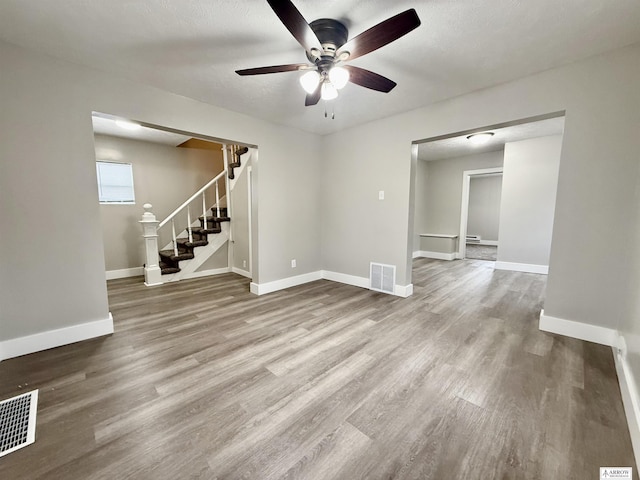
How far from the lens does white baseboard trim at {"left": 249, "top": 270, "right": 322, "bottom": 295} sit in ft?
11.9

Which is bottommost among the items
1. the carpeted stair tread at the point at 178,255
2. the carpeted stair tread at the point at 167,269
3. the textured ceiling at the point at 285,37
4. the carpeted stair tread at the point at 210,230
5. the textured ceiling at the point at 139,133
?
the carpeted stair tread at the point at 167,269

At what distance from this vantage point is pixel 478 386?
1718 mm

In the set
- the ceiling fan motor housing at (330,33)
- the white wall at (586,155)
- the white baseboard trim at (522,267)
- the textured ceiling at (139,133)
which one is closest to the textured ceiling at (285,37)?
the ceiling fan motor housing at (330,33)

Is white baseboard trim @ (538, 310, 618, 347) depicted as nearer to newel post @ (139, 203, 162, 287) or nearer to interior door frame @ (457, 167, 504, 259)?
interior door frame @ (457, 167, 504, 259)

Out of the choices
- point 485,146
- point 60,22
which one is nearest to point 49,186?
point 60,22

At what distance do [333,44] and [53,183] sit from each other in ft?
8.22

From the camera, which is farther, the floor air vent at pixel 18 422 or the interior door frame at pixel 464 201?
the interior door frame at pixel 464 201

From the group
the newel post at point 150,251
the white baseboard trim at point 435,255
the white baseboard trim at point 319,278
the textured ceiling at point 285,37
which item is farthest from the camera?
the white baseboard trim at point 435,255

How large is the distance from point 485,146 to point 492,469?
5.66 meters

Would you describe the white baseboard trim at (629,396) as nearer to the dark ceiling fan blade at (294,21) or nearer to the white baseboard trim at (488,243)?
the dark ceiling fan blade at (294,21)

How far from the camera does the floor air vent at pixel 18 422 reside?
4.20 feet

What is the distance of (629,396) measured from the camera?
4.82ft

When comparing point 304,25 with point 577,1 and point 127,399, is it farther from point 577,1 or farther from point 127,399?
point 127,399

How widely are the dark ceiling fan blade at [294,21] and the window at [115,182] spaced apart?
457cm
